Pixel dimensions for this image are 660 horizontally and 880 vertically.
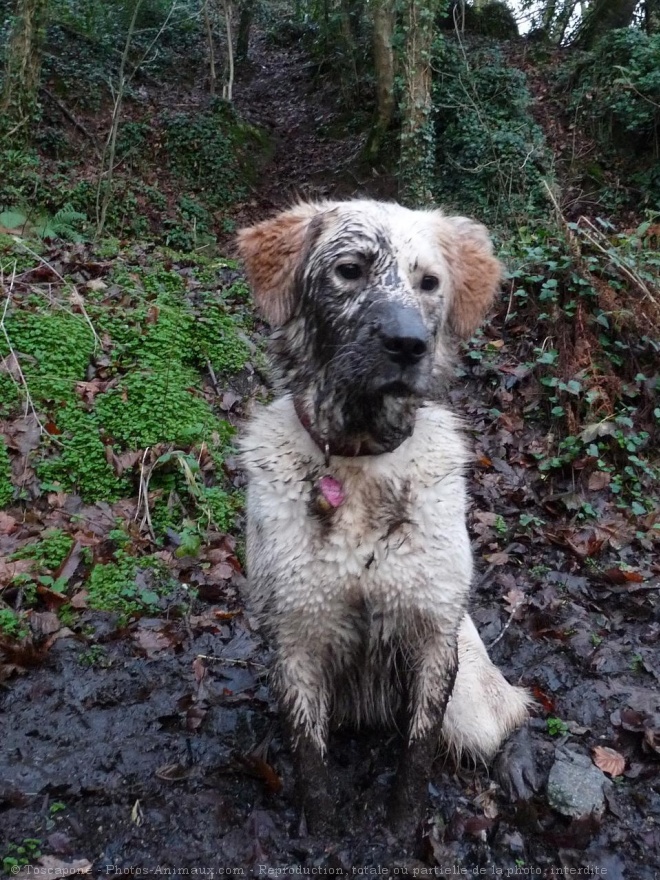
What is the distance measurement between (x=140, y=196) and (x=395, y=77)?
6.06 meters

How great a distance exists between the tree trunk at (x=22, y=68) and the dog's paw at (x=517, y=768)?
381 inches

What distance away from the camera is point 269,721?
3.47 metres

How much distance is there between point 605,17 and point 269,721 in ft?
55.1

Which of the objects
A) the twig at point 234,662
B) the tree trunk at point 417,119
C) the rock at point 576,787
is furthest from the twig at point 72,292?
the tree trunk at point 417,119

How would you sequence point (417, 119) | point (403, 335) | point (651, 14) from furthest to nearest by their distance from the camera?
1. point (651, 14)
2. point (417, 119)
3. point (403, 335)

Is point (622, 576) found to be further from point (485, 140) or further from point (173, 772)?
point (485, 140)

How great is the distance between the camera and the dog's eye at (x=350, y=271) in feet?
8.55

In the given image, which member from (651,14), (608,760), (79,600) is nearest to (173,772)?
(79,600)

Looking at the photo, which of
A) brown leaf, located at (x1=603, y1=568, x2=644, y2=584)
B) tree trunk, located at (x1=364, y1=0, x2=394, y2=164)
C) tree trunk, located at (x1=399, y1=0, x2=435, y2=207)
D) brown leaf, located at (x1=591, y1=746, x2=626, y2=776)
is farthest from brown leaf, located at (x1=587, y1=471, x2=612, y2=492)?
tree trunk, located at (x1=364, y1=0, x2=394, y2=164)

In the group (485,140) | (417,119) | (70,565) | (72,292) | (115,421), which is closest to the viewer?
(70,565)

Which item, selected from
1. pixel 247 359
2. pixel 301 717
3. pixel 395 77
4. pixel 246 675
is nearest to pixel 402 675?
pixel 301 717

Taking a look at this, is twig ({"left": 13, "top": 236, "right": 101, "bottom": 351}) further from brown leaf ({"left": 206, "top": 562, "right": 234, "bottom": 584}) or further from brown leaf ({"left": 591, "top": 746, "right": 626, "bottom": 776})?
brown leaf ({"left": 591, "top": 746, "right": 626, "bottom": 776})

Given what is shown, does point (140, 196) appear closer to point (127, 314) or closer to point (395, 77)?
point (395, 77)

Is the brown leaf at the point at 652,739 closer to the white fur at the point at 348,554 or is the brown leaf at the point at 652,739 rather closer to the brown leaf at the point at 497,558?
the white fur at the point at 348,554
